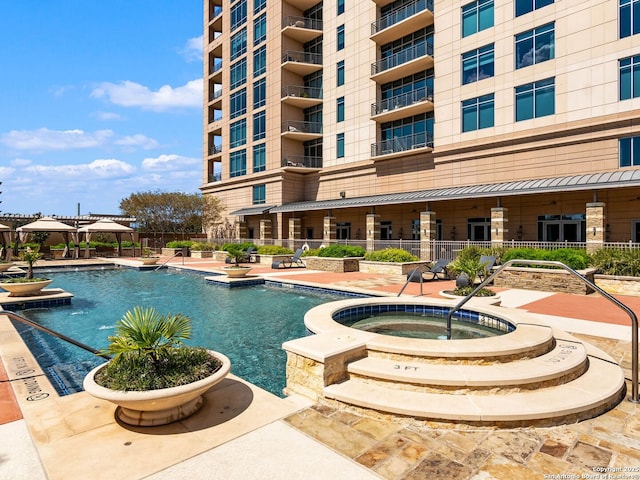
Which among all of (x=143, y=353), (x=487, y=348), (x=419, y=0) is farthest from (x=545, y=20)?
(x=143, y=353)

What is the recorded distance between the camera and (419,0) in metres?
25.7

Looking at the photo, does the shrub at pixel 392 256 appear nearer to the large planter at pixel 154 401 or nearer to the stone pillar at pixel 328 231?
the stone pillar at pixel 328 231

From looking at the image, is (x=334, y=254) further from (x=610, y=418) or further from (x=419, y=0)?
(x=419, y=0)

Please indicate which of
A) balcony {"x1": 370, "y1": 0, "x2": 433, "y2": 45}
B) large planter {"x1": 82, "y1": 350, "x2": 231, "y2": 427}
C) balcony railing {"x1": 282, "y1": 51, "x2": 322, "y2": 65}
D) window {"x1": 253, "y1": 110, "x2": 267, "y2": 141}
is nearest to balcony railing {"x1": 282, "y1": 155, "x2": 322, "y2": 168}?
window {"x1": 253, "y1": 110, "x2": 267, "y2": 141}

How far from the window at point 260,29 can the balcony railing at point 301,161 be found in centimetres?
1238

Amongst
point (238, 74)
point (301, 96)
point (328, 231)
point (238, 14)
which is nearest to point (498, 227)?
point (328, 231)

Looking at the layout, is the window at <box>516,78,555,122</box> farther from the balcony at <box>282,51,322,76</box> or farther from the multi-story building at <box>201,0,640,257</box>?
the balcony at <box>282,51,322,76</box>

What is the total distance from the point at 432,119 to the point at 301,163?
511 inches

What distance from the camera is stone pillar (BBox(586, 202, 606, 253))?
53.1ft

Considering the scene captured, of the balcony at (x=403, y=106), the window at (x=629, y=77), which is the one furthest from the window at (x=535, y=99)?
the balcony at (x=403, y=106)

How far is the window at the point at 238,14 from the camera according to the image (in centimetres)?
3862

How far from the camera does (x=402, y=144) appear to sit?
1079 inches

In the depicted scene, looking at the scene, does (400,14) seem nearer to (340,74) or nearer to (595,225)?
(340,74)

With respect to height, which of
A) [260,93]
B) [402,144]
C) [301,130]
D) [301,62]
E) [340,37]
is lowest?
[402,144]
